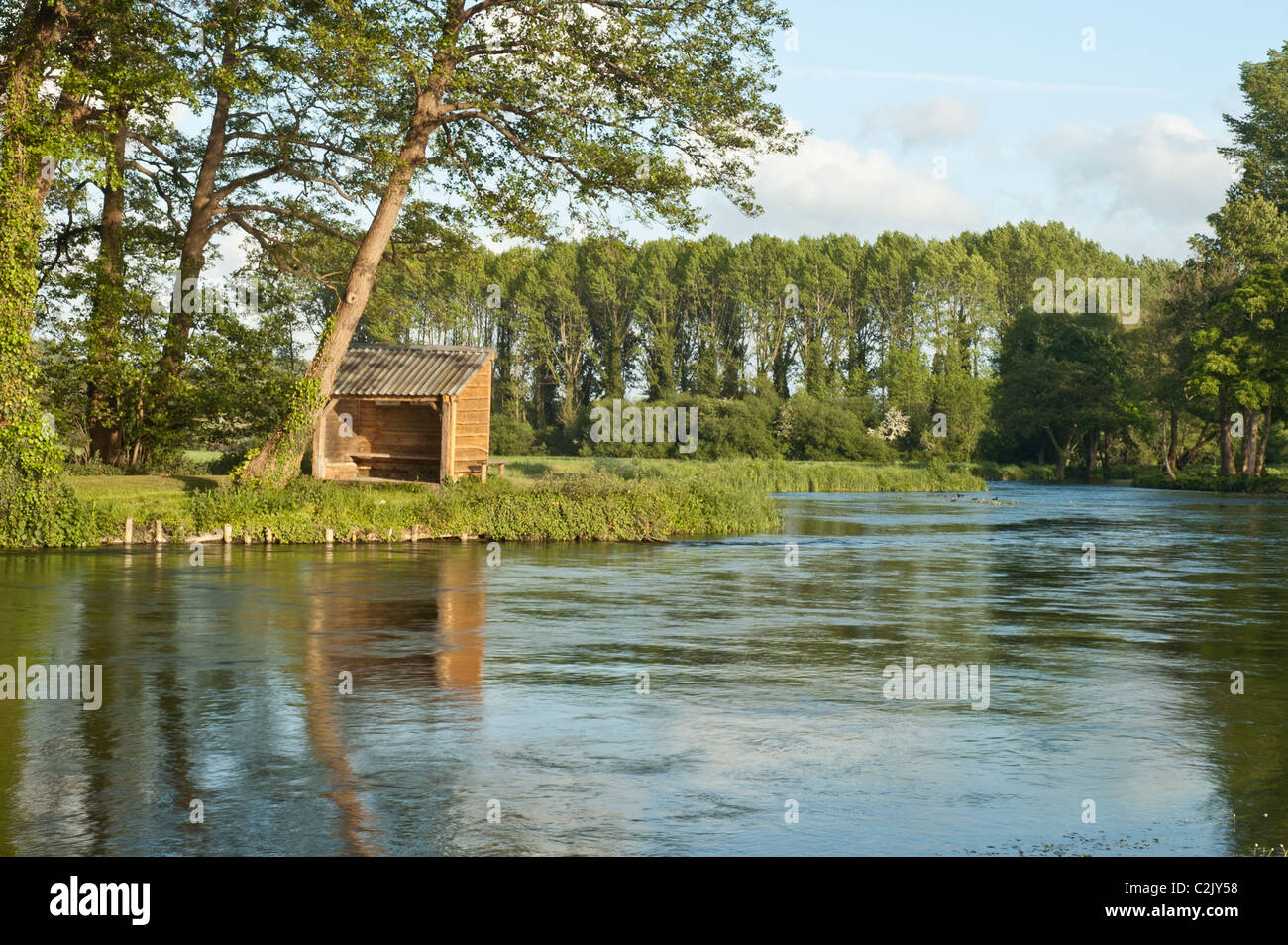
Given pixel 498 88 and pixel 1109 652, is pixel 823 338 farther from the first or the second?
pixel 1109 652

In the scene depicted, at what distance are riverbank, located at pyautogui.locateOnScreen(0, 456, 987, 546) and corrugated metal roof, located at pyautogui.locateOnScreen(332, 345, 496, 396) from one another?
4209mm

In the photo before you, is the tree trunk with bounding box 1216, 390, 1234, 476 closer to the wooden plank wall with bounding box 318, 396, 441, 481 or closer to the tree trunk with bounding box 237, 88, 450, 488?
the wooden plank wall with bounding box 318, 396, 441, 481

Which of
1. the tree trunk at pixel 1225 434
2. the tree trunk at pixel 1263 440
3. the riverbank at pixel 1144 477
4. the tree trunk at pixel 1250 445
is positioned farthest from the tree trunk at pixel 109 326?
the tree trunk at pixel 1250 445

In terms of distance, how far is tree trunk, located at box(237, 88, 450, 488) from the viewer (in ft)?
107

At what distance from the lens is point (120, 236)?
118 feet

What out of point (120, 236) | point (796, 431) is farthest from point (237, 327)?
point (796, 431)

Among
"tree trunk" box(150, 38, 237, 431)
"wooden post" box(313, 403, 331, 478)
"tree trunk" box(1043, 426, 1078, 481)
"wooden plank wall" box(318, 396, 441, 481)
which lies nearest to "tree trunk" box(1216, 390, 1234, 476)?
"tree trunk" box(1043, 426, 1078, 481)

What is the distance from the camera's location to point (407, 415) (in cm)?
4256

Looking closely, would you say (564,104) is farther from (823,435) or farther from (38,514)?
(823,435)

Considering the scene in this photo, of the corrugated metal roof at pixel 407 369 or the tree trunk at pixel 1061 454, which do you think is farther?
the tree trunk at pixel 1061 454

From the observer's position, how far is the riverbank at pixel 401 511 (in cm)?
2870

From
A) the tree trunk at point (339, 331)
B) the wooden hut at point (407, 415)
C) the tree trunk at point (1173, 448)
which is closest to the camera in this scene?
the tree trunk at point (339, 331)

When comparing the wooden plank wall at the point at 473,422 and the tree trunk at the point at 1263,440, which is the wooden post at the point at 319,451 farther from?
the tree trunk at the point at 1263,440

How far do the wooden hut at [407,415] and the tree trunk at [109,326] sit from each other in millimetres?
5685
